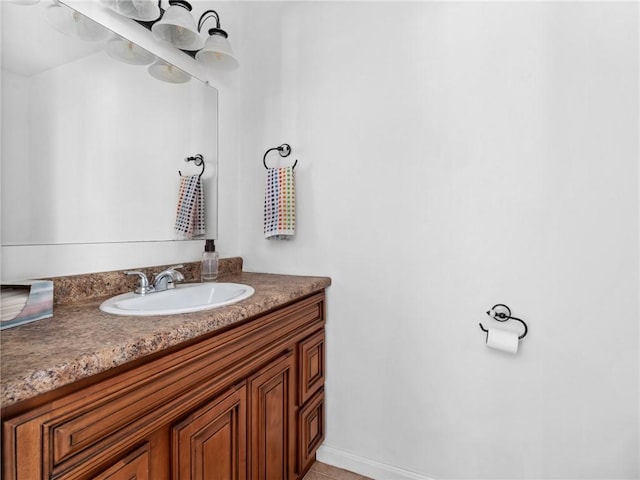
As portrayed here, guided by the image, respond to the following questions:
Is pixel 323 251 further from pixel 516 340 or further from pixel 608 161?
pixel 608 161

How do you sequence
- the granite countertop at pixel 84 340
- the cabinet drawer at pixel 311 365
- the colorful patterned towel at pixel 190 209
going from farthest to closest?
the colorful patterned towel at pixel 190 209 → the cabinet drawer at pixel 311 365 → the granite countertop at pixel 84 340

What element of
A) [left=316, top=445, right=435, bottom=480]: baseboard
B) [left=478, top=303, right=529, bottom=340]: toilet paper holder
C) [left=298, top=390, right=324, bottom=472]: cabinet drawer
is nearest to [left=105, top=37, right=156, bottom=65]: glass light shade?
[left=298, top=390, right=324, bottom=472]: cabinet drawer

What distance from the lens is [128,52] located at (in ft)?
4.07

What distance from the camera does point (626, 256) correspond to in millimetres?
1136

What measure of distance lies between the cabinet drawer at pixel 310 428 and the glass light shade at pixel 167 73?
1.53 meters

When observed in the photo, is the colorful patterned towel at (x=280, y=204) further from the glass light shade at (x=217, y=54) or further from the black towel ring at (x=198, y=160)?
the glass light shade at (x=217, y=54)

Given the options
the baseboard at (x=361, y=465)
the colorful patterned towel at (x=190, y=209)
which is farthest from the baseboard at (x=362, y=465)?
the colorful patterned towel at (x=190, y=209)

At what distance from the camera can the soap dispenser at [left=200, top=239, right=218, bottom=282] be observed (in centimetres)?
150

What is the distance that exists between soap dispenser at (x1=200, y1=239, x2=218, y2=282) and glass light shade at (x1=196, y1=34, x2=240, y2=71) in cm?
81

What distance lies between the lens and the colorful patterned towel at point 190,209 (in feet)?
4.87

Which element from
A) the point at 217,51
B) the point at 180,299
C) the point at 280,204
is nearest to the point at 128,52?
the point at 217,51

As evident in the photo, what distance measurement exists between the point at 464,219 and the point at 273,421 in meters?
1.08

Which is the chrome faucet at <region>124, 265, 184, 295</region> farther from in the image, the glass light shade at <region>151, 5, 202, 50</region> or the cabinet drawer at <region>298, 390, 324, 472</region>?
the glass light shade at <region>151, 5, 202, 50</region>

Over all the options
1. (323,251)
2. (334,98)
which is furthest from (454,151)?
(323,251)
